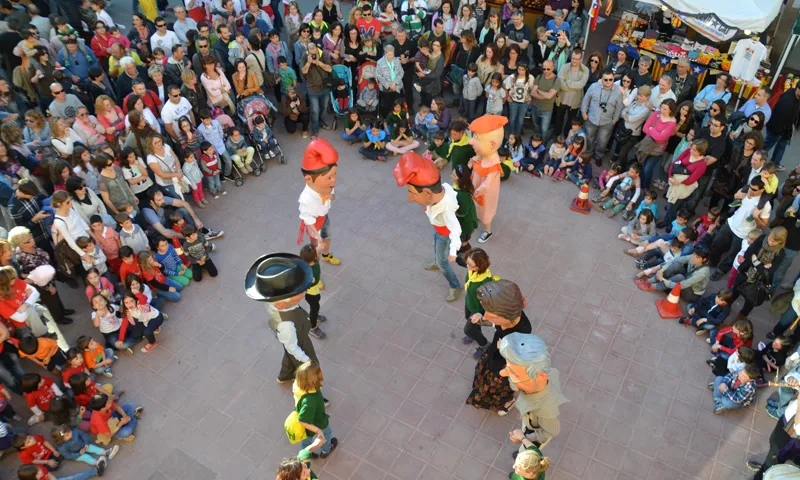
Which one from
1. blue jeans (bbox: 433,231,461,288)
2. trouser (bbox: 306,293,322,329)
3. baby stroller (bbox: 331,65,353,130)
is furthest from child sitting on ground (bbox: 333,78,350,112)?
trouser (bbox: 306,293,322,329)

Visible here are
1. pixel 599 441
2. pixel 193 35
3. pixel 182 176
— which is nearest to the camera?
pixel 599 441

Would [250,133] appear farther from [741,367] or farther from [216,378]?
[741,367]

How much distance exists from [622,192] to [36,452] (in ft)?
23.5

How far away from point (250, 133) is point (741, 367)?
6.92m

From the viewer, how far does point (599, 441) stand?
5.57m

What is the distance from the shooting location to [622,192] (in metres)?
8.00

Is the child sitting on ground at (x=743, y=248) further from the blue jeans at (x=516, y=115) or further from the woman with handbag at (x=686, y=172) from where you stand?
the blue jeans at (x=516, y=115)

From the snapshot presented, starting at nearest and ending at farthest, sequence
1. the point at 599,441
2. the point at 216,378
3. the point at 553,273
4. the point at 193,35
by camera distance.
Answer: the point at 599,441, the point at 216,378, the point at 553,273, the point at 193,35

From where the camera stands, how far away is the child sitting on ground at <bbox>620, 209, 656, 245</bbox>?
745 centimetres

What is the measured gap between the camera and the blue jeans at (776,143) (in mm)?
8055

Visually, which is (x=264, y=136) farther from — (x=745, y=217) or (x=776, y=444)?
(x=776, y=444)

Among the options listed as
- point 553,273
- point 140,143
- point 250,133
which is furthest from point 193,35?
point 553,273

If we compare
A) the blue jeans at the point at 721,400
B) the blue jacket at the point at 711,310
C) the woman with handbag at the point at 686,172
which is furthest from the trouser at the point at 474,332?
the woman with handbag at the point at 686,172

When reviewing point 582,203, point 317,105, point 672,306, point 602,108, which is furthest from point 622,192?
point 317,105
